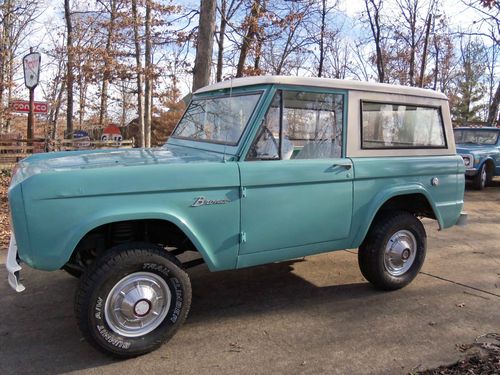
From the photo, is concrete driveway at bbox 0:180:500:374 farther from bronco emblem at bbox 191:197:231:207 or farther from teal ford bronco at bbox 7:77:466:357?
bronco emblem at bbox 191:197:231:207

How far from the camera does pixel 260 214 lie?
342 cm

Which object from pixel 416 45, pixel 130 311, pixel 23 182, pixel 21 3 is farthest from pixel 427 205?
pixel 21 3

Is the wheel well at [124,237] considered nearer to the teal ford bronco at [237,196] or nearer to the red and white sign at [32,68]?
the teal ford bronco at [237,196]

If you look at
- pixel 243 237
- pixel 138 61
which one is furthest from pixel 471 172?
pixel 138 61

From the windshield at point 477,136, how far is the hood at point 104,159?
11.2 metres

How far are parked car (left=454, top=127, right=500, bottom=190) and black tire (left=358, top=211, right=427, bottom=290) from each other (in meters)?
7.49

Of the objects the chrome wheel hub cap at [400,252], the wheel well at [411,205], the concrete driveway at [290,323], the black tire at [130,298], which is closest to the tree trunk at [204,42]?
the concrete driveway at [290,323]

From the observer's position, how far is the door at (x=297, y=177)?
3.40 meters

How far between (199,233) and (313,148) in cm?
134

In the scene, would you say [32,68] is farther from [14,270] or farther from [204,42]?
[14,270]

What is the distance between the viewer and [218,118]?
13.0 feet

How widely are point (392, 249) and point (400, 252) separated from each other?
0.10 m

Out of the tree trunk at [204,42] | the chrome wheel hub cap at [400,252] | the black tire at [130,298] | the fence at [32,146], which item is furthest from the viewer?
the fence at [32,146]

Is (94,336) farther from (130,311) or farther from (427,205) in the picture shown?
(427,205)
